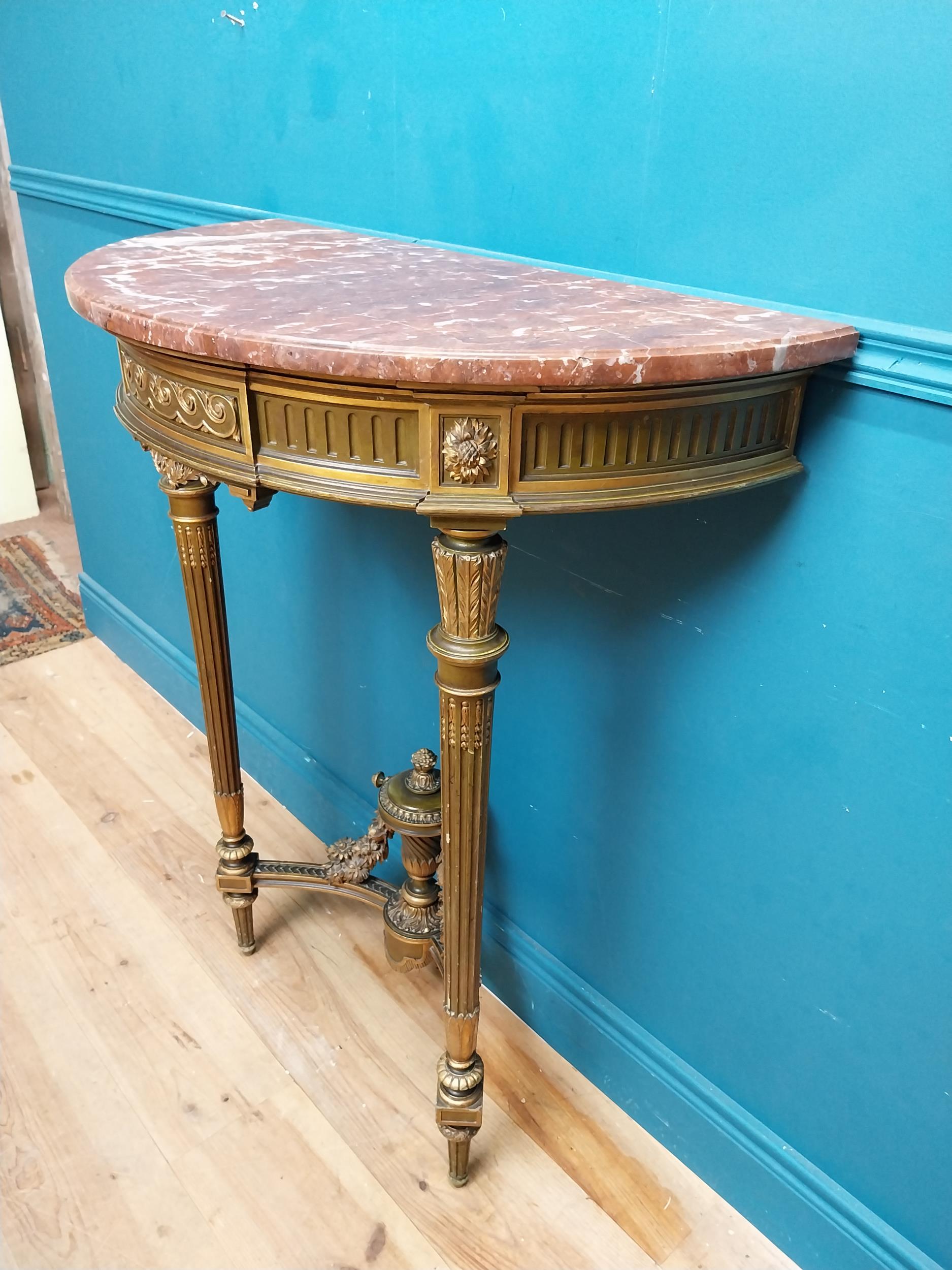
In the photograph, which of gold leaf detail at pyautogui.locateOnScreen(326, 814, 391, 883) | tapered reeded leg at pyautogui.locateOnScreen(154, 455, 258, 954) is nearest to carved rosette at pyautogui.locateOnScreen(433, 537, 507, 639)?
tapered reeded leg at pyautogui.locateOnScreen(154, 455, 258, 954)

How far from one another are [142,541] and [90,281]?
4.43ft

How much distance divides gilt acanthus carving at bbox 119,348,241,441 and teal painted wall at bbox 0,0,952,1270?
1.55 ft

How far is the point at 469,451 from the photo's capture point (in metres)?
0.83

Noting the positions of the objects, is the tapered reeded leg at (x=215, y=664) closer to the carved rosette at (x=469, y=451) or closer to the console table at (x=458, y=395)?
the console table at (x=458, y=395)

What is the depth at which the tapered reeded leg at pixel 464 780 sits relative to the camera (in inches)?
36.1

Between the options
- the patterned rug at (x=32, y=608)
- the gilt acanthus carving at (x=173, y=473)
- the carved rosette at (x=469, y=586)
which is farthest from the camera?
the patterned rug at (x=32, y=608)

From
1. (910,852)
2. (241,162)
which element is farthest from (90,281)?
(910,852)

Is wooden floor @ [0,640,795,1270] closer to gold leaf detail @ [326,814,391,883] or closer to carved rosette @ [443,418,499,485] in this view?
gold leaf detail @ [326,814,391,883]

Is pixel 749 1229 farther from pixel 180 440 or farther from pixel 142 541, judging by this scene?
pixel 142 541

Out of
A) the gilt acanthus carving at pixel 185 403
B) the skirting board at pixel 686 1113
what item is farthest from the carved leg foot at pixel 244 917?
the gilt acanthus carving at pixel 185 403

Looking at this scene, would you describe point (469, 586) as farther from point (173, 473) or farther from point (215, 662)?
point (215, 662)

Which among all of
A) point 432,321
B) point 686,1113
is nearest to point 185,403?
point 432,321

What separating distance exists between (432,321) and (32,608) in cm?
234

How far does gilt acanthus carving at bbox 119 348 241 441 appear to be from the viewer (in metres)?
0.94
